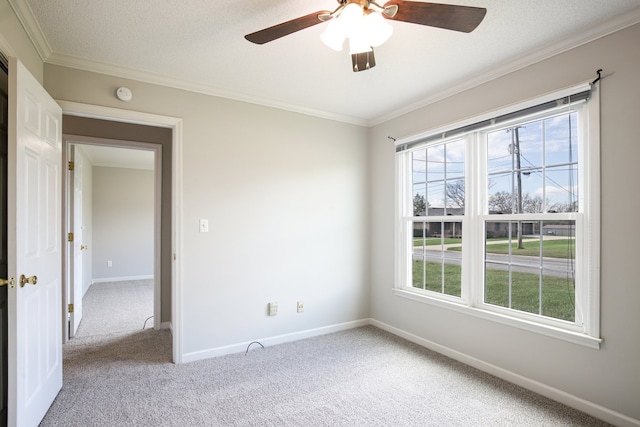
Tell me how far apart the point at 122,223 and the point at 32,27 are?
5.60 metres

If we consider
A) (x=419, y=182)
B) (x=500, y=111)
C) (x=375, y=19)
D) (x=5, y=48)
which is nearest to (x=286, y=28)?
(x=375, y=19)

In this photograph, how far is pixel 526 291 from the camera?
2.52m

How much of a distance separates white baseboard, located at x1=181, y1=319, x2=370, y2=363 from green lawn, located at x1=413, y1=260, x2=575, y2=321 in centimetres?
116

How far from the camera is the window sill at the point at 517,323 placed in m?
2.09

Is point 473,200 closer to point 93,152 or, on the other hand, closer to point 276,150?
point 276,150

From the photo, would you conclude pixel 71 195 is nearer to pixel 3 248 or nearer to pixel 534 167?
pixel 3 248

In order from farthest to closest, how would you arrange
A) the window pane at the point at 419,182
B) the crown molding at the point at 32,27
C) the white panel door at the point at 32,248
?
the window pane at the point at 419,182, the crown molding at the point at 32,27, the white panel door at the point at 32,248

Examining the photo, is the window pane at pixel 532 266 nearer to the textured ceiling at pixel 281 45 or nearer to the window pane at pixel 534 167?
the window pane at pixel 534 167

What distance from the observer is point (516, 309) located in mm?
2557

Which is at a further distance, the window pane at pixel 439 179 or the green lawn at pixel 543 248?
the window pane at pixel 439 179

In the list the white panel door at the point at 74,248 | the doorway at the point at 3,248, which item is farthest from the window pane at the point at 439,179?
the white panel door at the point at 74,248

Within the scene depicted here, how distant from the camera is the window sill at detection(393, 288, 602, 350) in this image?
2.09 m

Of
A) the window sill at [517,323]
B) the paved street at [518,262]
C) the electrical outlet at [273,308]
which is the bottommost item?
the electrical outlet at [273,308]

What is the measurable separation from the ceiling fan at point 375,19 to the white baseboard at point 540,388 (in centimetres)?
238
